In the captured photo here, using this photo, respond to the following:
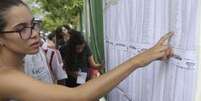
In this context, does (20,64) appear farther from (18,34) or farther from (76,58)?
Result: (76,58)

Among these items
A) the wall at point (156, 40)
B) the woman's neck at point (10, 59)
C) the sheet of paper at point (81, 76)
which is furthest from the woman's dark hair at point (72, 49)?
the woman's neck at point (10, 59)

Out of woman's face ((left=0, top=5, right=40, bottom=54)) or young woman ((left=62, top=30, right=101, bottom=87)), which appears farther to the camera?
young woman ((left=62, top=30, right=101, bottom=87))

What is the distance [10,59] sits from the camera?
1.86 metres

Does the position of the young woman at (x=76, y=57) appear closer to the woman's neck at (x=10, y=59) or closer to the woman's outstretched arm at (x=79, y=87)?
the woman's neck at (x=10, y=59)

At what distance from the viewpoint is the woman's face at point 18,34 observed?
5.82 ft

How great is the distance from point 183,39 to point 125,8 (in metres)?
0.67

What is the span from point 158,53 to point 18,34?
548 millimetres

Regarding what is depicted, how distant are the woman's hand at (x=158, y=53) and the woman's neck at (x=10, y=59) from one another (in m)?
0.52

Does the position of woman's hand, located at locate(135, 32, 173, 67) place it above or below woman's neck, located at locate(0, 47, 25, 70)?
above

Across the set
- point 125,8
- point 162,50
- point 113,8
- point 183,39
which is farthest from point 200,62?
point 113,8

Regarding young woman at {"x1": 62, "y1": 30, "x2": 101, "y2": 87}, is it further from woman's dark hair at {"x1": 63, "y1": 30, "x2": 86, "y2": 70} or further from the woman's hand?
the woman's hand

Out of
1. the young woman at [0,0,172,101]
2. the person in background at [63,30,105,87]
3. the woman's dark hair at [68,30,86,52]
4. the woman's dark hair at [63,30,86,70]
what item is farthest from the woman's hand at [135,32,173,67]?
the woman's dark hair at [68,30,86,52]

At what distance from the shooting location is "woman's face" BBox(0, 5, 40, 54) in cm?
178

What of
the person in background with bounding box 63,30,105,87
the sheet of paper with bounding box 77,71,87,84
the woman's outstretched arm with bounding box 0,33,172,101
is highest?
the woman's outstretched arm with bounding box 0,33,172,101
